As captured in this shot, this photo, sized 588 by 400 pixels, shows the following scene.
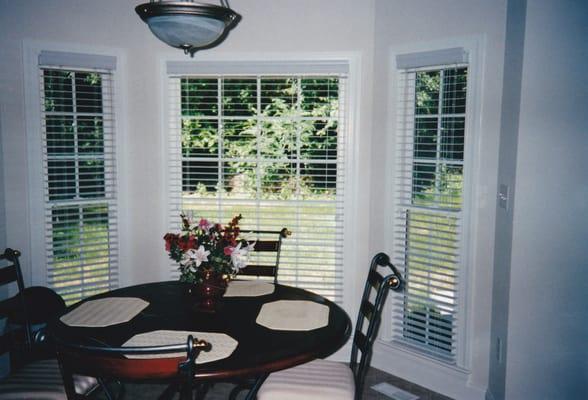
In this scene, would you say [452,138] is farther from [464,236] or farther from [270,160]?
[270,160]

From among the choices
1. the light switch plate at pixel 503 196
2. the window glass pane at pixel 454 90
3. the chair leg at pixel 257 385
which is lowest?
the chair leg at pixel 257 385

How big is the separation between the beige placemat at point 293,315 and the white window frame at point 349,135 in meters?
1.09

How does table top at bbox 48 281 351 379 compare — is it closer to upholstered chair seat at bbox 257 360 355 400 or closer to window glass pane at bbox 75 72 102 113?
upholstered chair seat at bbox 257 360 355 400

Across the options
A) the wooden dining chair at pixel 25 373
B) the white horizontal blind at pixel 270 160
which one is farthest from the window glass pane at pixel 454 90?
the wooden dining chair at pixel 25 373

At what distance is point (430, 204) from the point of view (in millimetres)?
3238

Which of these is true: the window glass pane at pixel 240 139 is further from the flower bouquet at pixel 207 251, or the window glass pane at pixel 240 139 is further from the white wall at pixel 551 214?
the white wall at pixel 551 214

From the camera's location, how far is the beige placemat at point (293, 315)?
7.28 feet

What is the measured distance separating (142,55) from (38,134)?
0.92m

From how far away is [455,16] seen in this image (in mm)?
2988

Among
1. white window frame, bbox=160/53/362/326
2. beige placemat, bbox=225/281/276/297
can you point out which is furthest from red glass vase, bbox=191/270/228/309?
white window frame, bbox=160/53/362/326

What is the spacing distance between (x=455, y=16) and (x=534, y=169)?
114 cm

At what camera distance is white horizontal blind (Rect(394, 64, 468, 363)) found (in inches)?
122

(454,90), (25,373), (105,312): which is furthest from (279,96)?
(25,373)

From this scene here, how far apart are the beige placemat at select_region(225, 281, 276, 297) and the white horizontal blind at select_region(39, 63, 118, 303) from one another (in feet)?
4.28
